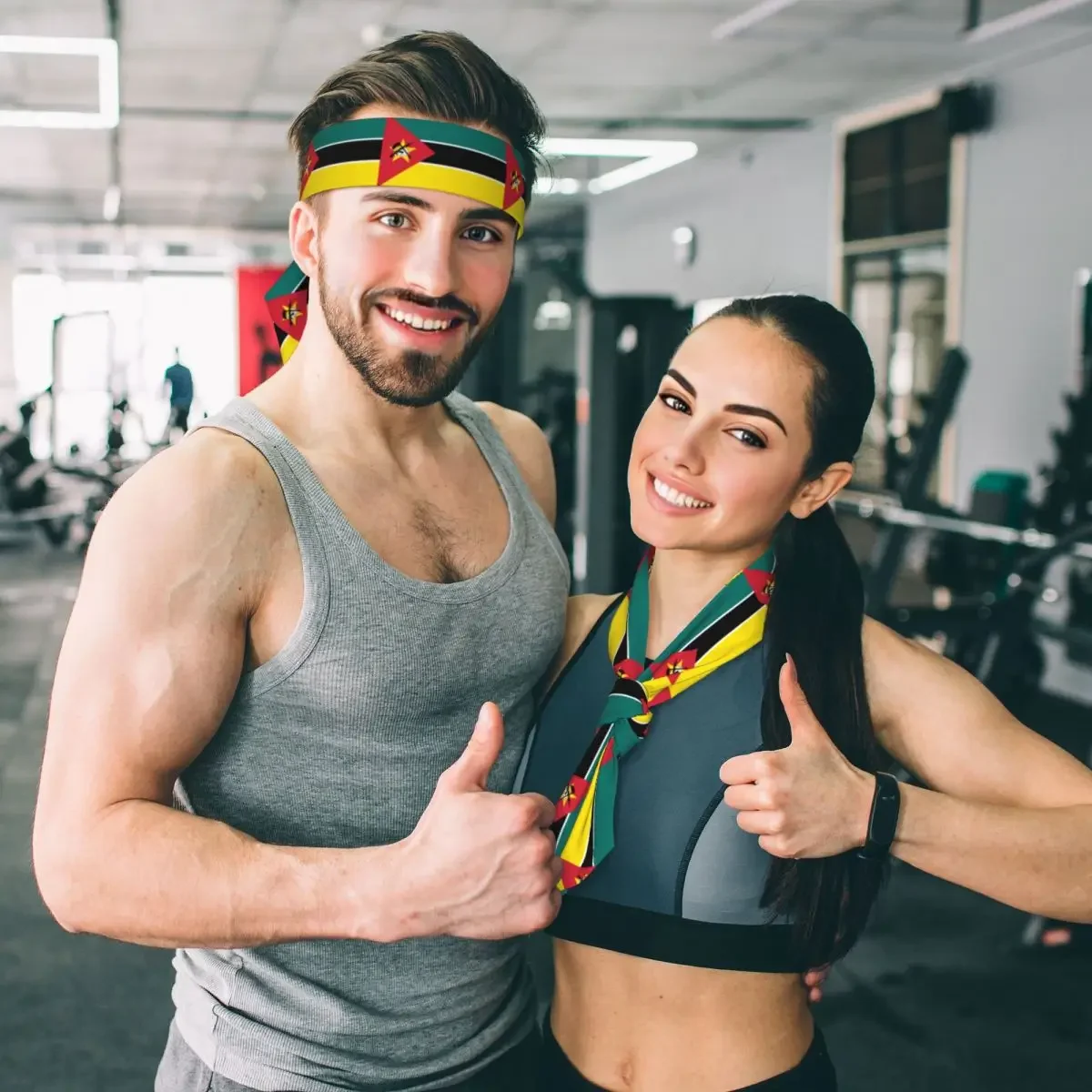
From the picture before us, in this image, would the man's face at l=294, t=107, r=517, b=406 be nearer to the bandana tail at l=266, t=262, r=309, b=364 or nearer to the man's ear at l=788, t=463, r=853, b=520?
the bandana tail at l=266, t=262, r=309, b=364

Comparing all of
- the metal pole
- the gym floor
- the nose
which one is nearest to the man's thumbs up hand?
the nose

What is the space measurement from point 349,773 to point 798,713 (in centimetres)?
45

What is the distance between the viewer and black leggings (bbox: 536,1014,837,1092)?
4.25 feet

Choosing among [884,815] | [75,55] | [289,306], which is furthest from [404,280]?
[75,55]

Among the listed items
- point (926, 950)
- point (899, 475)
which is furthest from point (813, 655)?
point (899, 475)

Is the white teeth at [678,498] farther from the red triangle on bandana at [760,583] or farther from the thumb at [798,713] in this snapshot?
the thumb at [798,713]

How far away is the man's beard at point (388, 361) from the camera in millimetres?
1268

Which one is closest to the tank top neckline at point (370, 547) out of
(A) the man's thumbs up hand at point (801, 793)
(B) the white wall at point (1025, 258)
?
(A) the man's thumbs up hand at point (801, 793)

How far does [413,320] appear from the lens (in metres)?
1.25

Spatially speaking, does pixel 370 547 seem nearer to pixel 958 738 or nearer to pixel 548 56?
pixel 958 738

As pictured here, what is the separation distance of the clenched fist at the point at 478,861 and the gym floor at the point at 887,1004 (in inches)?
79.3

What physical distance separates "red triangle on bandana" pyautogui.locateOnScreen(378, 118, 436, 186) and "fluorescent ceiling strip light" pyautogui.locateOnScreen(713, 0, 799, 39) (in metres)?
4.56

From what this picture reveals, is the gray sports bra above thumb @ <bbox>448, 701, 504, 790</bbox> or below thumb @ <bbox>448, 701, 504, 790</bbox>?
below

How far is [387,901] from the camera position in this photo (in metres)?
1.00
